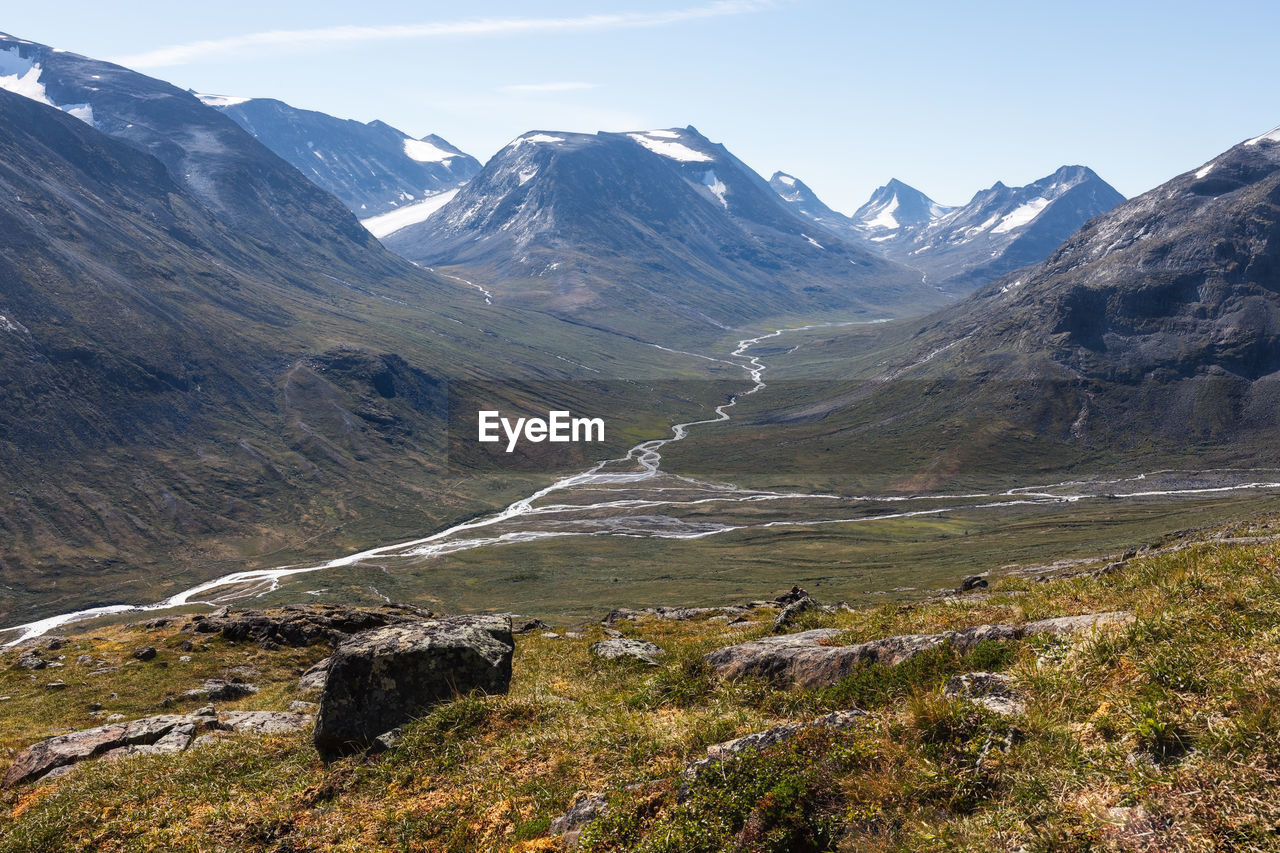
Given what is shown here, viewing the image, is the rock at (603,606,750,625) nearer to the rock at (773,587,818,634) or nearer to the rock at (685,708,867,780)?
the rock at (773,587,818,634)

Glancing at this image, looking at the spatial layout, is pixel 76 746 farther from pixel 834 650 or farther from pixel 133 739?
pixel 834 650

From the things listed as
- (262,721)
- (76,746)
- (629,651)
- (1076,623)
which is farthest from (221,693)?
(1076,623)

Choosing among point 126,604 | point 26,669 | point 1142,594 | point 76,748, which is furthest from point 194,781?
point 126,604

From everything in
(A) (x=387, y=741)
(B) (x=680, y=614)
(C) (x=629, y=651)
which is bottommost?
(B) (x=680, y=614)

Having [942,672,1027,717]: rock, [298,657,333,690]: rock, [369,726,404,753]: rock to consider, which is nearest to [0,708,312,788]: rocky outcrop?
[298,657,333,690]: rock

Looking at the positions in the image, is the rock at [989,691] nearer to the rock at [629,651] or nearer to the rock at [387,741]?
the rock at [387,741]
